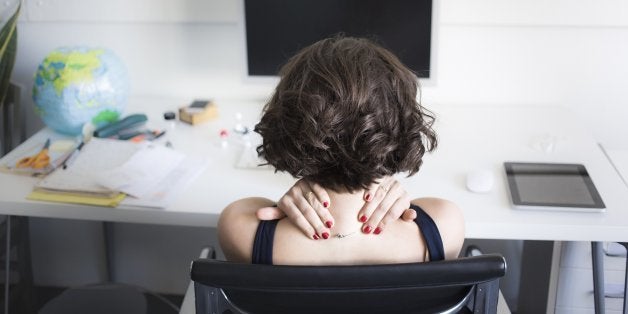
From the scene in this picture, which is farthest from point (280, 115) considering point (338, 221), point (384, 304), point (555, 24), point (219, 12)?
point (555, 24)

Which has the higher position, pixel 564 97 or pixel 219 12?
pixel 219 12

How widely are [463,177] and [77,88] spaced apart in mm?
1022

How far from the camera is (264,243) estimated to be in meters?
0.99

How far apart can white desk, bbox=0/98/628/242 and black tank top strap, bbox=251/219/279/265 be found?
0.37 m

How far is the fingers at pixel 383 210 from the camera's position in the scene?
100 cm

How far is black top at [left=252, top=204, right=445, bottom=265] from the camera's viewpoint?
38.3 inches

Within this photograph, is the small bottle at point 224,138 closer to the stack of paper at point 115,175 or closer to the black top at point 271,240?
the stack of paper at point 115,175

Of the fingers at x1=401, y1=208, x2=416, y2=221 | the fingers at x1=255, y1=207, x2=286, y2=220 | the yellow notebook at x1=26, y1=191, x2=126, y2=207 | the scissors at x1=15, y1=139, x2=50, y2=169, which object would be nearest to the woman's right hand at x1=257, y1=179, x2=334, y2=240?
the fingers at x1=255, y1=207, x2=286, y2=220

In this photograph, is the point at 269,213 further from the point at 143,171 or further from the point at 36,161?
the point at 36,161

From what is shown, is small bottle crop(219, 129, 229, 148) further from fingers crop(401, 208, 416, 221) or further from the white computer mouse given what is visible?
fingers crop(401, 208, 416, 221)

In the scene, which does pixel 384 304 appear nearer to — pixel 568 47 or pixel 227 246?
pixel 227 246

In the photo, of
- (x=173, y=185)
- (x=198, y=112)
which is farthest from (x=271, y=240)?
(x=198, y=112)

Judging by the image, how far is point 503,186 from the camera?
145 cm

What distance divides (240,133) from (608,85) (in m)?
1.11
